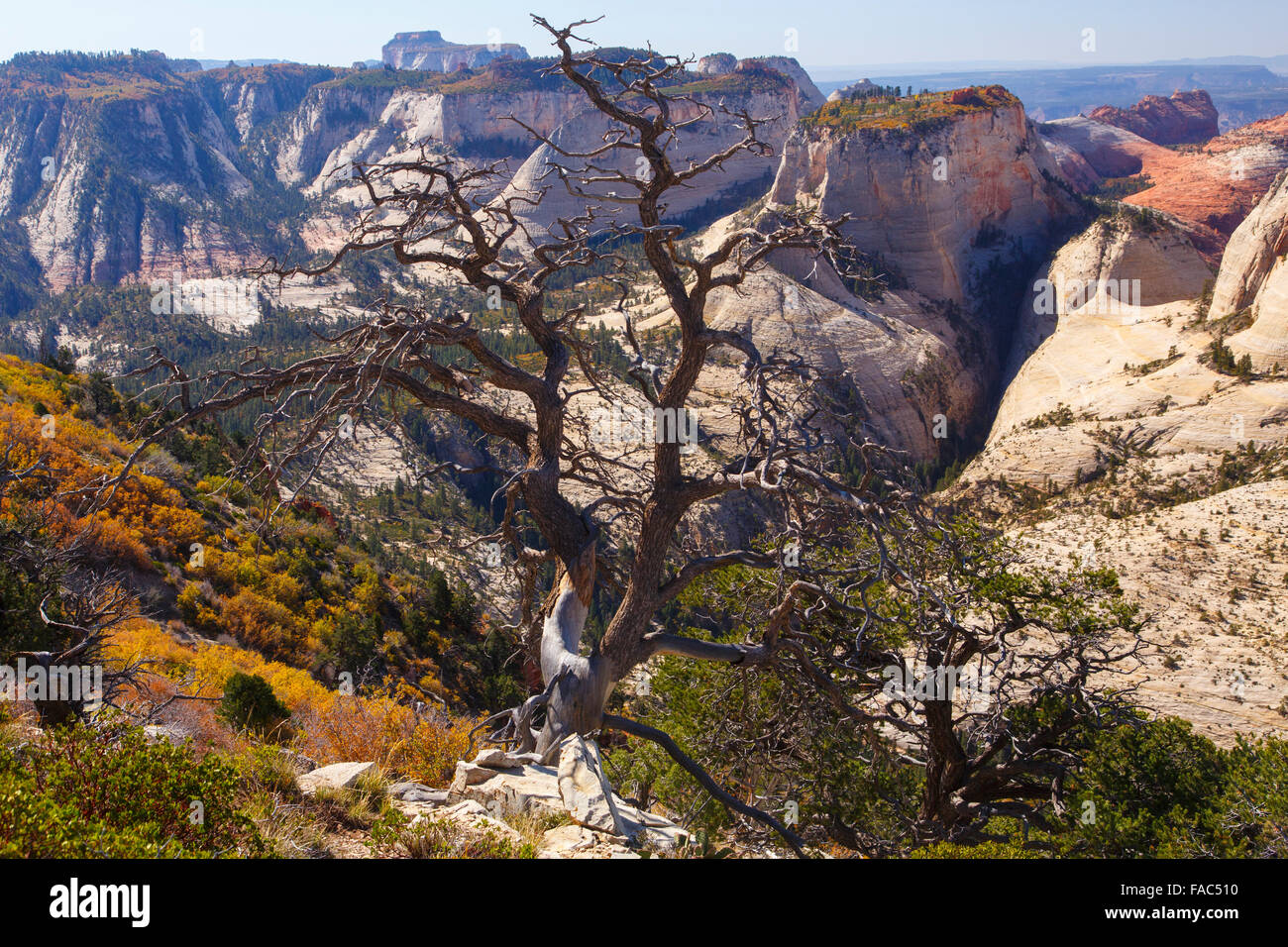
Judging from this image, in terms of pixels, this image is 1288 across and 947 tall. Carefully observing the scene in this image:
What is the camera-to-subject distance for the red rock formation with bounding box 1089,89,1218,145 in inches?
5418

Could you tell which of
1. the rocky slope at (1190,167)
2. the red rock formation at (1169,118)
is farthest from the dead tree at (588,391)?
the red rock formation at (1169,118)

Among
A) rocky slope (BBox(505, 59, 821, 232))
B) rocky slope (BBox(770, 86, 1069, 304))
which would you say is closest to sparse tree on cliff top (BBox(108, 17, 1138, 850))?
rocky slope (BBox(770, 86, 1069, 304))

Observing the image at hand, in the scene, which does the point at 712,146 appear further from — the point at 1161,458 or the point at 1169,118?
the point at 1169,118

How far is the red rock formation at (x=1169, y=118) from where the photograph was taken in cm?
13762

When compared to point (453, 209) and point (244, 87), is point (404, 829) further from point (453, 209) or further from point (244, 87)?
point (244, 87)

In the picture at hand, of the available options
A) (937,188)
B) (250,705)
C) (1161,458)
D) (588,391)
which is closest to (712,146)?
(937,188)

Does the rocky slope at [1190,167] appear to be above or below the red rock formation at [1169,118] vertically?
below

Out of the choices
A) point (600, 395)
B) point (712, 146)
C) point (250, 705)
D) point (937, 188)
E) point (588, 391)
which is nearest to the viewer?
point (588, 391)

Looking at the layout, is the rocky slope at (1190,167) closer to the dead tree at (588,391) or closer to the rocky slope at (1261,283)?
the rocky slope at (1261,283)

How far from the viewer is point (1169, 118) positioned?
142625 mm

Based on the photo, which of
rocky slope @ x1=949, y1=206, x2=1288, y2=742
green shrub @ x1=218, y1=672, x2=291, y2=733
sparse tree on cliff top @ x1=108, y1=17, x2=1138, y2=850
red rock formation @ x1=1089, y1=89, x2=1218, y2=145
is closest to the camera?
sparse tree on cliff top @ x1=108, y1=17, x2=1138, y2=850

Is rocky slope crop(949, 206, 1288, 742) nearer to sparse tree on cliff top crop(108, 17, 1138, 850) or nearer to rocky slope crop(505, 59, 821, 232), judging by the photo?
sparse tree on cliff top crop(108, 17, 1138, 850)

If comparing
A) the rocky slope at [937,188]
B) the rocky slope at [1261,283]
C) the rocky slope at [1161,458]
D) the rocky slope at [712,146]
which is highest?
the rocky slope at [712,146]
